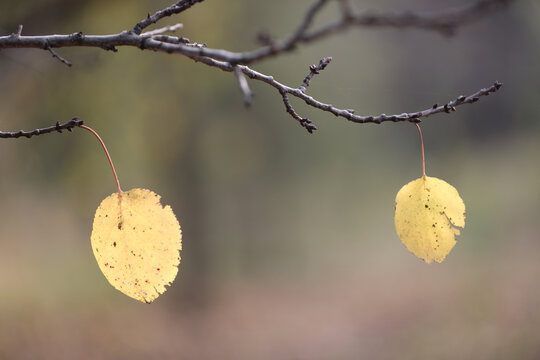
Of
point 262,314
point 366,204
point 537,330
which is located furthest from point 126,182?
point 366,204

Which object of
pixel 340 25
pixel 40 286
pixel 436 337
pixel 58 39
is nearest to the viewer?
pixel 340 25

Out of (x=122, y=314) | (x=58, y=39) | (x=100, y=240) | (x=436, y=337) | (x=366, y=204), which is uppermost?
(x=366, y=204)

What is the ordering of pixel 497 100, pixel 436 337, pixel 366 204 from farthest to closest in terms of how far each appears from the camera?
pixel 366 204 → pixel 497 100 → pixel 436 337

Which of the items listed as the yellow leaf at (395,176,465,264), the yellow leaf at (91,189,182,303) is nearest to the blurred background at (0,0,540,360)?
the yellow leaf at (91,189,182,303)

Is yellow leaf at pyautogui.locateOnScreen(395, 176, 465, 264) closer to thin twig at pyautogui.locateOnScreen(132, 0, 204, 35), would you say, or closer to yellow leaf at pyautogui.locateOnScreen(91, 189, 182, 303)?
yellow leaf at pyautogui.locateOnScreen(91, 189, 182, 303)

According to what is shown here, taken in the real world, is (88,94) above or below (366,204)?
below

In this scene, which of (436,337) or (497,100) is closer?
(436,337)

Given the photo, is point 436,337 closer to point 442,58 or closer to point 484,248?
point 484,248
